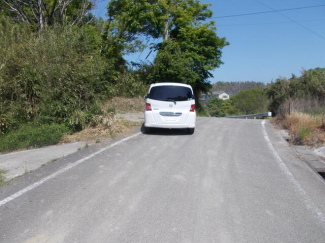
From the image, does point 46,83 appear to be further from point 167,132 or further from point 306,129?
point 306,129

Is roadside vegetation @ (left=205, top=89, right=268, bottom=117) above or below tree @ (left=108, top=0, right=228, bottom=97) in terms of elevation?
below

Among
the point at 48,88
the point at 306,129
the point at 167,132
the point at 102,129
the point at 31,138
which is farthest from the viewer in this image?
the point at 167,132

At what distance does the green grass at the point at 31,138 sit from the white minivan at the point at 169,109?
295cm

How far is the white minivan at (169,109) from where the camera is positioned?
10.4m

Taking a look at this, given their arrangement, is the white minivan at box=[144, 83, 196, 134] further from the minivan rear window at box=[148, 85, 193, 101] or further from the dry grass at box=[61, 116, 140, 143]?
the dry grass at box=[61, 116, 140, 143]

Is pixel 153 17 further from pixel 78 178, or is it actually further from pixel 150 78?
pixel 78 178

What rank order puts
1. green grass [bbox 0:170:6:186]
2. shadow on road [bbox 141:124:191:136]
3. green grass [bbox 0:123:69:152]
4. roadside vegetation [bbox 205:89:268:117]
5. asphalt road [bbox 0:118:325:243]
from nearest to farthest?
asphalt road [bbox 0:118:325:243] → green grass [bbox 0:170:6:186] → green grass [bbox 0:123:69:152] → shadow on road [bbox 141:124:191:136] → roadside vegetation [bbox 205:89:268:117]

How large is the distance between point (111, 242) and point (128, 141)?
5.95m

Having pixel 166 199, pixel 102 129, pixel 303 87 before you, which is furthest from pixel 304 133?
pixel 303 87

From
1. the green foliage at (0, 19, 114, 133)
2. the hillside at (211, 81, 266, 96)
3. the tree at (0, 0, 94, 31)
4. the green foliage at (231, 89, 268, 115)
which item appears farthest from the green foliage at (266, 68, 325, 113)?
the hillside at (211, 81, 266, 96)

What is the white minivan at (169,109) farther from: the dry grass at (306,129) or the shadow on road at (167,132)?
the dry grass at (306,129)

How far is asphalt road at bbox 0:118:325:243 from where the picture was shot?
13.0 ft

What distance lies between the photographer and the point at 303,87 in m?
20.8

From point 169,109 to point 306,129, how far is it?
4675 millimetres
